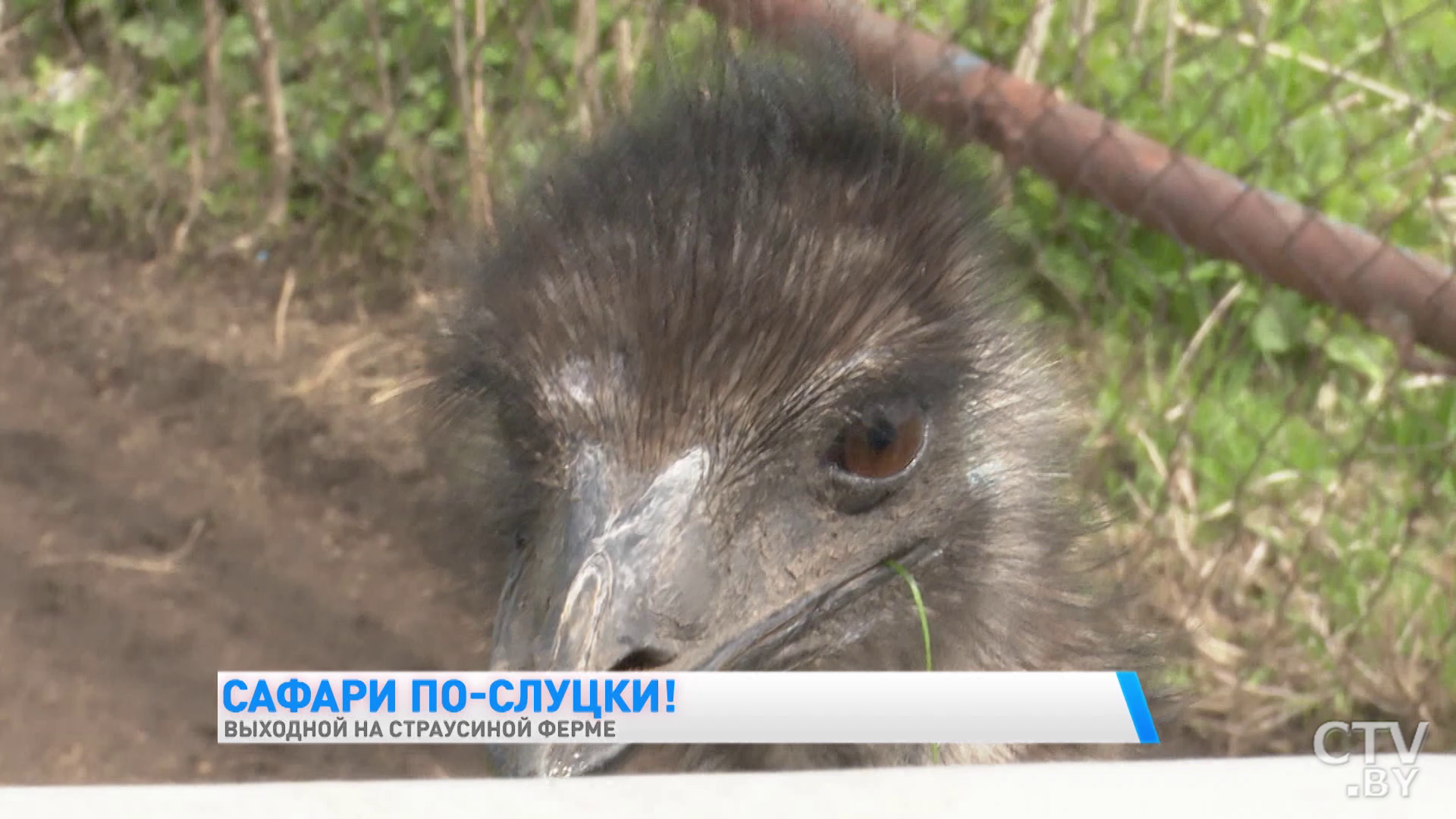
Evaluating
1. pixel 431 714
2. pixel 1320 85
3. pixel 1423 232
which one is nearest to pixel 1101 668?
pixel 431 714

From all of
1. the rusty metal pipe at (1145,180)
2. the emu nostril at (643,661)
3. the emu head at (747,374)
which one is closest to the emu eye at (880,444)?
the emu head at (747,374)

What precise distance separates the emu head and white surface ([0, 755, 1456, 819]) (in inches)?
15.8

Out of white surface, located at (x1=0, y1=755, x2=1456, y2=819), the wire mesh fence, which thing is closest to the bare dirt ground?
the wire mesh fence

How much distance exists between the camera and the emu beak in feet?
3.67

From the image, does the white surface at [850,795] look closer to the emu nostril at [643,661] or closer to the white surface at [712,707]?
the white surface at [712,707]

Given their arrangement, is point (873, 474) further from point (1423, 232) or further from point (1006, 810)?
point (1423, 232)

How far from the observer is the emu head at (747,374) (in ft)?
4.07

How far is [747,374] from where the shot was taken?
4.17 feet

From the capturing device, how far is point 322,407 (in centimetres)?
290

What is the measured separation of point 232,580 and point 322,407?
0.48 m

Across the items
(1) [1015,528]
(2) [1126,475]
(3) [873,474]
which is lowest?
(2) [1126,475]

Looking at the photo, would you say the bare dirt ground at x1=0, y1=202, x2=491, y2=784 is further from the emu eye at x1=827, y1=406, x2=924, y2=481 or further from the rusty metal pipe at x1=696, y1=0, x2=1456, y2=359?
the rusty metal pipe at x1=696, y1=0, x2=1456, y2=359

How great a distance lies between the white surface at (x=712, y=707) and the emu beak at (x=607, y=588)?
0.04m

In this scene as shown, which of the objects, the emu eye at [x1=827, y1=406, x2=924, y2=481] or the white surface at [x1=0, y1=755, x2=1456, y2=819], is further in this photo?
the emu eye at [x1=827, y1=406, x2=924, y2=481]
